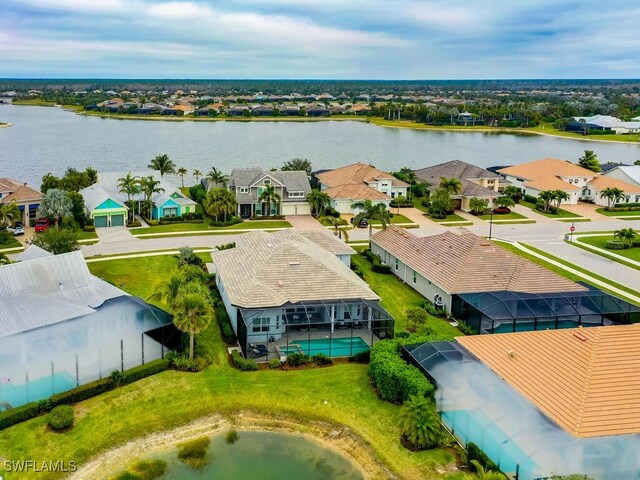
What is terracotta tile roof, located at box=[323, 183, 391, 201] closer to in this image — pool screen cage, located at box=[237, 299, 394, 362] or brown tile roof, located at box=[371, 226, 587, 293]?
brown tile roof, located at box=[371, 226, 587, 293]

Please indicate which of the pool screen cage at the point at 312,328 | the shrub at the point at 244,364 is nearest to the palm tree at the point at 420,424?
the pool screen cage at the point at 312,328

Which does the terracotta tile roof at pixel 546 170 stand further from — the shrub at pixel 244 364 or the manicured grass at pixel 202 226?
the shrub at pixel 244 364

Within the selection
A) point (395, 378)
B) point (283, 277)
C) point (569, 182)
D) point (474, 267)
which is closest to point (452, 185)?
point (569, 182)

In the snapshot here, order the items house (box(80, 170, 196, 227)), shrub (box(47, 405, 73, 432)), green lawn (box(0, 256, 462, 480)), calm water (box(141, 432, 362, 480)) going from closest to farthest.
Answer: calm water (box(141, 432, 362, 480))
green lawn (box(0, 256, 462, 480))
shrub (box(47, 405, 73, 432))
house (box(80, 170, 196, 227))

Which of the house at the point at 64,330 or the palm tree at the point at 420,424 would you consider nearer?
the palm tree at the point at 420,424

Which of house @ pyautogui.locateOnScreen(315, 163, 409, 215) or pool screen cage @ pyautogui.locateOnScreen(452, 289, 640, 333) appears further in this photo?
house @ pyautogui.locateOnScreen(315, 163, 409, 215)

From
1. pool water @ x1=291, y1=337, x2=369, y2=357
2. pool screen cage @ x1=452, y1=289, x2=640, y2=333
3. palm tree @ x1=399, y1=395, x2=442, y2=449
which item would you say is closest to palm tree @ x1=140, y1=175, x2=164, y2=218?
pool water @ x1=291, y1=337, x2=369, y2=357
